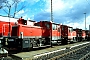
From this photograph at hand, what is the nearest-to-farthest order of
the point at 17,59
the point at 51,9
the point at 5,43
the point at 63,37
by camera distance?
the point at 17,59 → the point at 5,43 → the point at 63,37 → the point at 51,9

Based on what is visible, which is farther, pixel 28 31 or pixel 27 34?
pixel 28 31

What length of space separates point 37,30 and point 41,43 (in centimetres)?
158

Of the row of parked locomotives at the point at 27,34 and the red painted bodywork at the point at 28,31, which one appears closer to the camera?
the row of parked locomotives at the point at 27,34

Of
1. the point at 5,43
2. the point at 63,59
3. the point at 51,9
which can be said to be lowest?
the point at 63,59

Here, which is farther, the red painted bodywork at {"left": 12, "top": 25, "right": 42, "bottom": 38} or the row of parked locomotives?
the red painted bodywork at {"left": 12, "top": 25, "right": 42, "bottom": 38}

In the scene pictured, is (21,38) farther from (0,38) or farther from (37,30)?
(37,30)

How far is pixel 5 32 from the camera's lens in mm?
14203

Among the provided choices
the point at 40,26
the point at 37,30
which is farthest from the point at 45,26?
the point at 37,30

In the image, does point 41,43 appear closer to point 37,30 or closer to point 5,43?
point 37,30

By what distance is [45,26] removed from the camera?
62.7ft

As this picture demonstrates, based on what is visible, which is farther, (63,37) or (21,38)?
(63,37)

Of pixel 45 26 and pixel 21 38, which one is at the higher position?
pixel 45 26

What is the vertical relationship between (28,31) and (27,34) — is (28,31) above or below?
above

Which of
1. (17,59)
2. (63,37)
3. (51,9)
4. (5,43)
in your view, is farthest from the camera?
(51,9)
